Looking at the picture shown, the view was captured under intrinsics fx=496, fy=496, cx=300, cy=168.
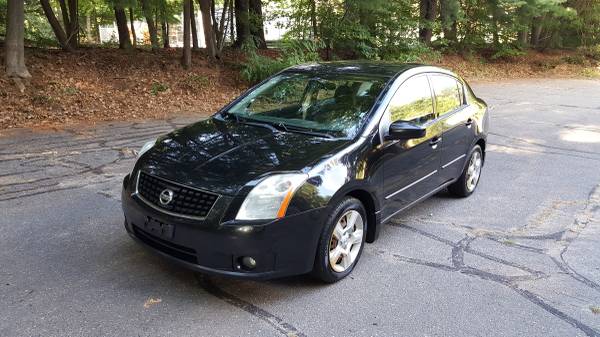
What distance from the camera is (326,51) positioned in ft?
54.2

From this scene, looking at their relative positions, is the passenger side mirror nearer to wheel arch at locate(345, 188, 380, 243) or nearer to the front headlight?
wheel arch at locate(345, 188, 380, 243)

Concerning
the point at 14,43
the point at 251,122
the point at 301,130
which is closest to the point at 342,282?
the point at 301,130

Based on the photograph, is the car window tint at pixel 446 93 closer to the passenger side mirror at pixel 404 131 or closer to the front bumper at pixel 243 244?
the passenger side mirror at pixel 404 131

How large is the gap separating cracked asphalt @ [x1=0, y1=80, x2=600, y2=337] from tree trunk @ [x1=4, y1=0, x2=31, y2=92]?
15.5ft

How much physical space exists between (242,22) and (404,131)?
13.4 metres

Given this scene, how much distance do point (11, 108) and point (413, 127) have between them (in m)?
8.61

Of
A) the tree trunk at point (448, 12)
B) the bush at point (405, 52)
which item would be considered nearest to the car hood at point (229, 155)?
the bush at point (405, 52)

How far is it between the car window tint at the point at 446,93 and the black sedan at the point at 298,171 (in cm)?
2

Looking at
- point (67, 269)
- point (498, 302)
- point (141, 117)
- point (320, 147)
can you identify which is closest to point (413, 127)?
point (320, 147)

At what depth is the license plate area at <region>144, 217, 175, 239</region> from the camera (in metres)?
3.34

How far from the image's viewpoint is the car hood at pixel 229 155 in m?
3.37

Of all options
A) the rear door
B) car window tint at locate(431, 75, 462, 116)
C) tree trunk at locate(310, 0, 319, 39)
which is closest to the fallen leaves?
the rear door

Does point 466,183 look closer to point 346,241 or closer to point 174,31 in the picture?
point 346,241

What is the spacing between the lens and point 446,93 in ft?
17.7
